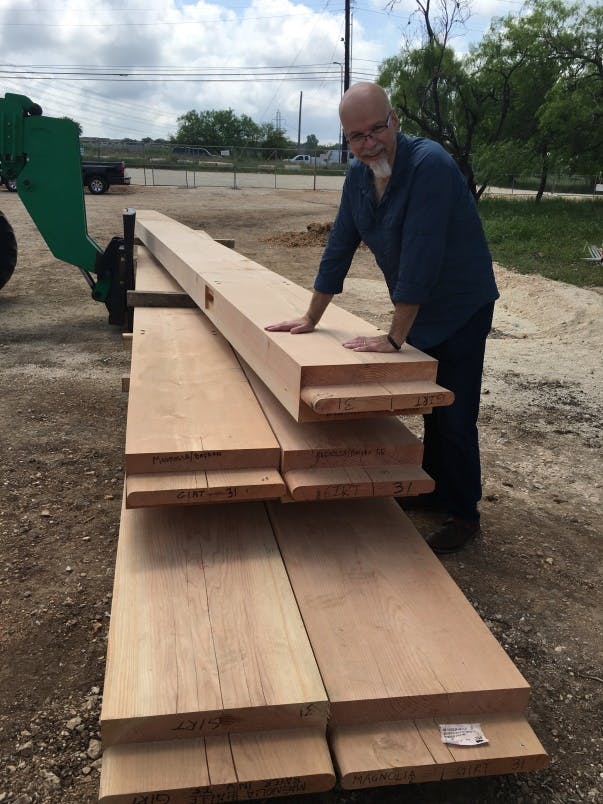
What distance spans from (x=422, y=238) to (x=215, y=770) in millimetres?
1993

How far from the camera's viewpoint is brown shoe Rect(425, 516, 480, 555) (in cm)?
365

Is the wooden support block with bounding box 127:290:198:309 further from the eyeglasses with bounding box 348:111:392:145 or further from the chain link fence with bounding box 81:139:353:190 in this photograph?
the chain link fence with bounding box 81:139:353:190

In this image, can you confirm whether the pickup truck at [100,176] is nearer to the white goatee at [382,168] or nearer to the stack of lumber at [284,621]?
the stack of lumber at [284,621]

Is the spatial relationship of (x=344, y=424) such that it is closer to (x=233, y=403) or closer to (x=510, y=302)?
(x=233, y=403)

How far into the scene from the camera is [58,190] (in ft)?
24.2

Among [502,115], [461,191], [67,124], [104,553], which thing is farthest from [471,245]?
[502,115]

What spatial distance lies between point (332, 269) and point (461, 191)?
0.69 m

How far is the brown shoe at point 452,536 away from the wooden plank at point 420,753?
1603 mm

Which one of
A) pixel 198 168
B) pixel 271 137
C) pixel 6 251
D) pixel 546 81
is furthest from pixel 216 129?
pixel 6 251

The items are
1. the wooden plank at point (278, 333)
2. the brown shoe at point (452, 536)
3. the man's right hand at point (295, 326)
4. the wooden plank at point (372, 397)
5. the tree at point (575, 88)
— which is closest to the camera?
the wooden plank at point (372, 397)

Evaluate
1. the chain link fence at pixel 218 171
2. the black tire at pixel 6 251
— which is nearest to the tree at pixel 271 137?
the chain link fence at pixel 218 171

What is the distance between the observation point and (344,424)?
2.85 meters

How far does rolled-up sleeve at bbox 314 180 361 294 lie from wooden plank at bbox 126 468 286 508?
3.53ft

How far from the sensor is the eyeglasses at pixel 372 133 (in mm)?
2762
